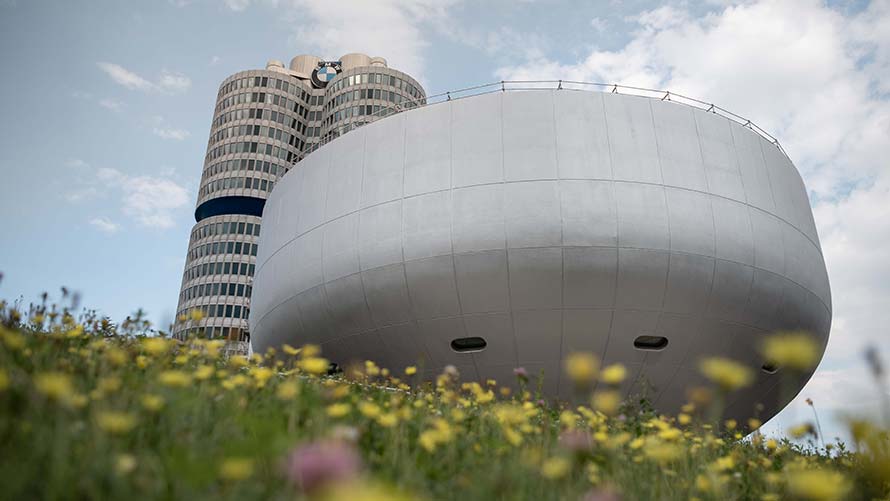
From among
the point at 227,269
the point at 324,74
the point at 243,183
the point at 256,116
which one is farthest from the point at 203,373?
the point at 324,74

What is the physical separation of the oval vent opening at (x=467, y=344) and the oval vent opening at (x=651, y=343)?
11.8 ft

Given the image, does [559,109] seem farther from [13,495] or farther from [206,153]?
[206,153]

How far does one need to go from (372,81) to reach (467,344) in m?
70.3

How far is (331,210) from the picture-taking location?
14.6 m

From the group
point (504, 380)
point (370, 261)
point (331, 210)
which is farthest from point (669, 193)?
point (331, 210)

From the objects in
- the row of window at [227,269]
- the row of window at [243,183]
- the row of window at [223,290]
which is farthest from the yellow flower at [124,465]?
the row of window at [243,183]

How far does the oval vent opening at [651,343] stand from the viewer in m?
13.5

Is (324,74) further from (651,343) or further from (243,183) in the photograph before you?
(651,343)

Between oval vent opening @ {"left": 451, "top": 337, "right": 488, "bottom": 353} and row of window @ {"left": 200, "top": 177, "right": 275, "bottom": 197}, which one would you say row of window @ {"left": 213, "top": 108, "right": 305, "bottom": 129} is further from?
oval vent opening @ {"left": 451, "top": 337, "right": 488, "bottom": 353}

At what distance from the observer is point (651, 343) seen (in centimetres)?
1359

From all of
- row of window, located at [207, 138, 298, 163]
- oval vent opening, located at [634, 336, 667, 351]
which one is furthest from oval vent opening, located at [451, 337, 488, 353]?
row of window, located at [207, 138, 298, 163]

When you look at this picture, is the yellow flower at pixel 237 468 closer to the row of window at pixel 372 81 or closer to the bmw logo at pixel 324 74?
the row of window at pixel 372 81

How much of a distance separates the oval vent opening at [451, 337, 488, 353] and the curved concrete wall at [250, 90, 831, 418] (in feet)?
0.46

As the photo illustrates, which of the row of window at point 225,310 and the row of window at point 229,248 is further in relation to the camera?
the row of window at point 229,248
